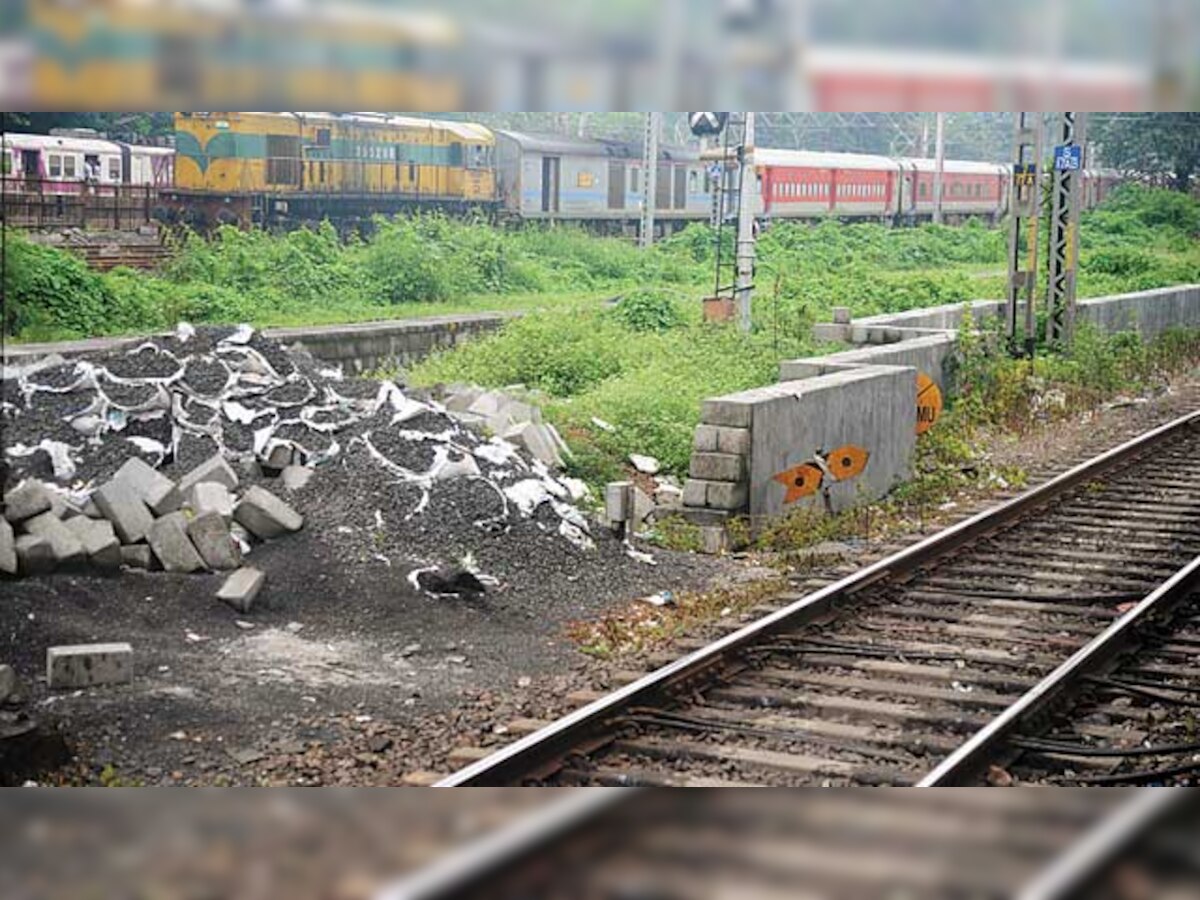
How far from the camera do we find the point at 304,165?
84.4 ft

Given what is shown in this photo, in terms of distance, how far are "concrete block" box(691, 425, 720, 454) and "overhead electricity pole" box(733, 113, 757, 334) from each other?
24.3 ft

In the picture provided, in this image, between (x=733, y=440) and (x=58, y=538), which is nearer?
(x=58, y=538)

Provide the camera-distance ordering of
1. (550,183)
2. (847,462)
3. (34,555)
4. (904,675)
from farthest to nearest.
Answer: (550,183) < (847,462) < (34,555) < (904,675)

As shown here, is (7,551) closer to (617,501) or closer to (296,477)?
(296,477)

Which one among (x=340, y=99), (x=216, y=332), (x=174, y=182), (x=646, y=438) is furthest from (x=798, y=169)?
(x=340, y=99)

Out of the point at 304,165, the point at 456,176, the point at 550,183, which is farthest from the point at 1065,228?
the point at 550,183

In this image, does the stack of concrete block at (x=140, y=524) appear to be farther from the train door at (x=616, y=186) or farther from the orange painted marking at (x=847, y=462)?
the train door at (x=616, y=186)

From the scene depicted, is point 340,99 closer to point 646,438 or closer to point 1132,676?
point 1132,676

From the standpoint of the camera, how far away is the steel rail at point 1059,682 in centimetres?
581

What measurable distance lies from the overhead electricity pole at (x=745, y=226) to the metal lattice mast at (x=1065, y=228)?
122 inches

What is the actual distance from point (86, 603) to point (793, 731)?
3277 mm

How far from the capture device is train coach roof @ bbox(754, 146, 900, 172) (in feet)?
104

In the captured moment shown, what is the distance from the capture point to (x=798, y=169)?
32625 mm

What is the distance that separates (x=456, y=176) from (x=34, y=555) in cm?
2286
